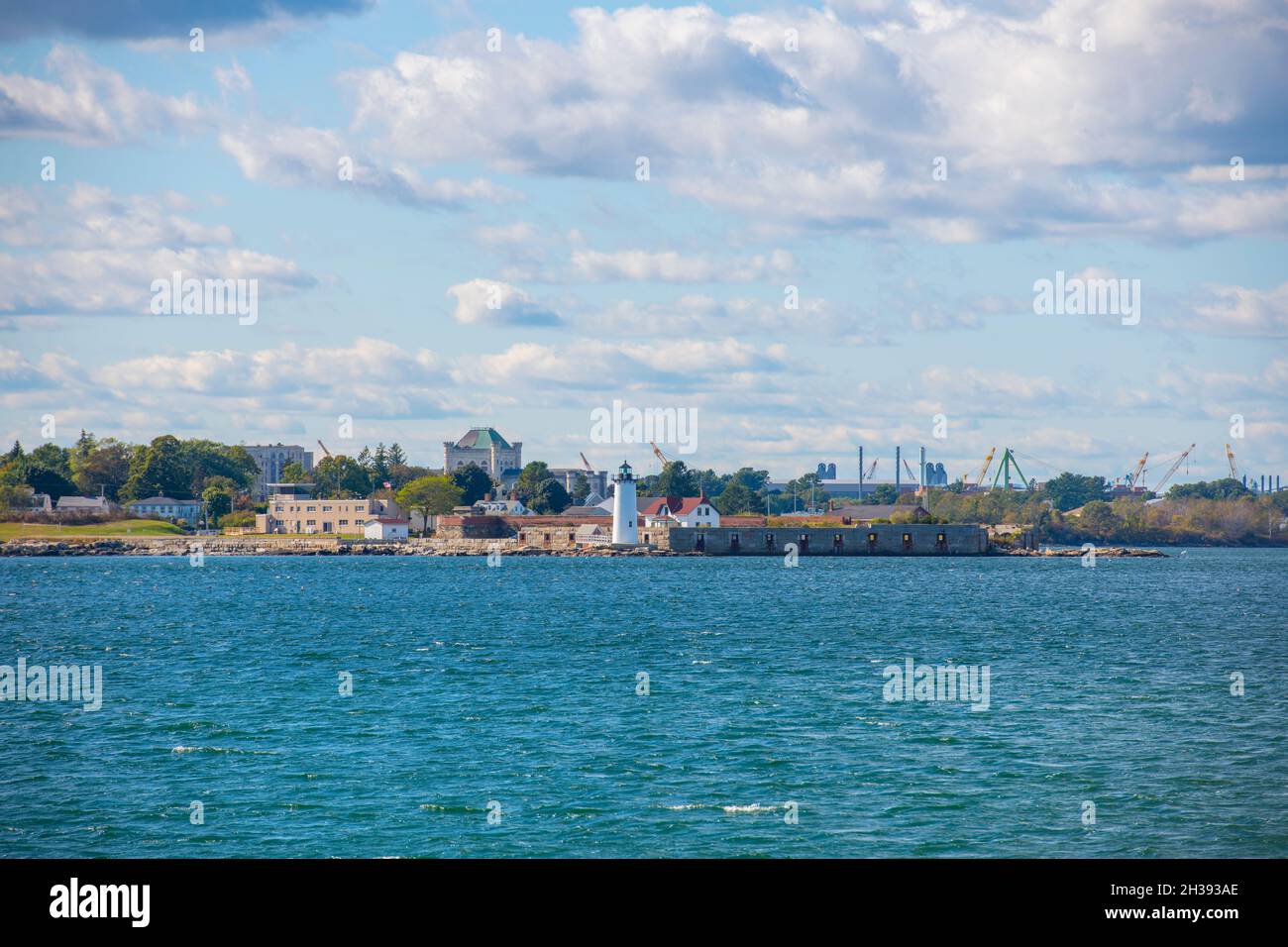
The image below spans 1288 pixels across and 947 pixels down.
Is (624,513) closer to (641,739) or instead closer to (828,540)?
(828,540)

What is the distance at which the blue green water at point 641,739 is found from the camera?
24906 millimetres

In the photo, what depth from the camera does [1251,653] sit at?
6009cm

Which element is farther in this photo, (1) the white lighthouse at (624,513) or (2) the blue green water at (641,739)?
(1) the white lighthouse at (624,513)

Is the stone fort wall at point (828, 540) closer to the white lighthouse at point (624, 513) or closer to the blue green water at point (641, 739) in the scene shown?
the white lighthouse at point (624, 513)

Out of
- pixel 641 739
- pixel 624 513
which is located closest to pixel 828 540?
Answer: pixel 624 513

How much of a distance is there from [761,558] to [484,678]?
465ft

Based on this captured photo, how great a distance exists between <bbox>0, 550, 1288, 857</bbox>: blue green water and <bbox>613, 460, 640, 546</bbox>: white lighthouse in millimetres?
97602

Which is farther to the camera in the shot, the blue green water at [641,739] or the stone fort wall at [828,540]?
the stone fort wall at [828,540]

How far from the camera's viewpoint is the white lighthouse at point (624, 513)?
179 metres

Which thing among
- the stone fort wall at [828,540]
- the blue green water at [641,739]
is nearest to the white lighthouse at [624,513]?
the stone fort wall at [828,540]

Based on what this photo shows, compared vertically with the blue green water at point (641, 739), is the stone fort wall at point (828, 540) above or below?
above

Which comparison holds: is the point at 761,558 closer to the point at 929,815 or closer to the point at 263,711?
the point at 263,711

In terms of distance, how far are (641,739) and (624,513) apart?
15166 centimetres

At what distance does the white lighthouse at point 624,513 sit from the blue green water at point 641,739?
97602mm
